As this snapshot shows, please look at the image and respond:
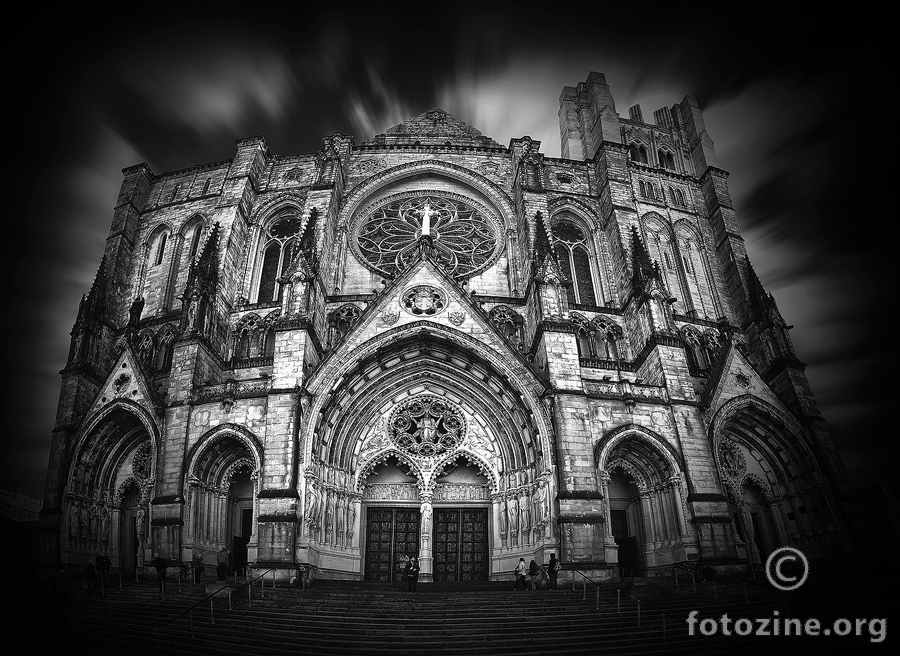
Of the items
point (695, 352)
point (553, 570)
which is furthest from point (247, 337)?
point (695, 352)

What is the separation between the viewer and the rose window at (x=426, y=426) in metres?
16.2

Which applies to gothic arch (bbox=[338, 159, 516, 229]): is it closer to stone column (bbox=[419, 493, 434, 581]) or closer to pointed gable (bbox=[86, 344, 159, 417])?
pointed gable (bbox=[86, 344, 159, 417])

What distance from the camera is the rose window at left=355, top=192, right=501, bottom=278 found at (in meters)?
21.3

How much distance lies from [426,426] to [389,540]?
11.7 ft

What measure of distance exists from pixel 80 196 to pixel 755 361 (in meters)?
22.6

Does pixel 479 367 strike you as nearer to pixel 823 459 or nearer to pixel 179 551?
pixel 179 551

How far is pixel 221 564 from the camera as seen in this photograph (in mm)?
14172

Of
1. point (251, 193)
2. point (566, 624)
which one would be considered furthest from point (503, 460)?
point (251, 193)

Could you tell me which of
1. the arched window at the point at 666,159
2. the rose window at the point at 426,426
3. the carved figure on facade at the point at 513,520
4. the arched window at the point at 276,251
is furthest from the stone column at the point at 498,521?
the arched window at the point at 666,159

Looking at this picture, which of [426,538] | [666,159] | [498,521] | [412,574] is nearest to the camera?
[412,574]

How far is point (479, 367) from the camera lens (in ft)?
52.9

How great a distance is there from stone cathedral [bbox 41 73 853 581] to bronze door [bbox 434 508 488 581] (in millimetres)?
62

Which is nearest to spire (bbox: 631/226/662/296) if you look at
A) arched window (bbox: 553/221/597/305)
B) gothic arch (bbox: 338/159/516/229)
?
arched window (bbox: 553/221/597/305)

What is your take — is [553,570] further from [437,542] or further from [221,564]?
[221,564]
